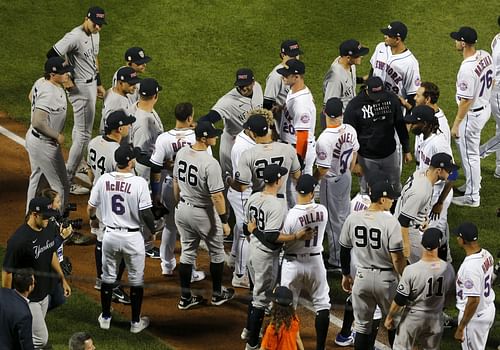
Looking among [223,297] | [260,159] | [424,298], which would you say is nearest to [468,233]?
[424,298]

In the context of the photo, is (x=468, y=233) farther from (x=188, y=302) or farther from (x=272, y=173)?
(x=188, y=302)

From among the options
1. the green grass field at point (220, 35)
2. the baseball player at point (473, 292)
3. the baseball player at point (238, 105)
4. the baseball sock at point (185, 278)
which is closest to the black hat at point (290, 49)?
the baseball player at point (238, 105)

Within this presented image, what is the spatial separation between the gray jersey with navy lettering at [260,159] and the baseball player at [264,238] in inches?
13.8

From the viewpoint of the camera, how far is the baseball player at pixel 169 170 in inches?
420

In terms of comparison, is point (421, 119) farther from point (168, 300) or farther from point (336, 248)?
point (168, 300)

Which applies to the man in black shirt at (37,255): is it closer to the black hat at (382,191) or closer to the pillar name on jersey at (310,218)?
the pillar name on jersey at (310,218)

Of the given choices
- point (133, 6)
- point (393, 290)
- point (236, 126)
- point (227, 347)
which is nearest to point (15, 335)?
point (227, 347)

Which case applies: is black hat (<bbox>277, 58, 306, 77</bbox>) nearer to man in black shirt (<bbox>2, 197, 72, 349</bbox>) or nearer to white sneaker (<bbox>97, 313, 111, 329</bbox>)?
white sneaker (<bbox>97, 313, 111, 329</bbox>)

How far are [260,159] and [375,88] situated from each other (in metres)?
1.67

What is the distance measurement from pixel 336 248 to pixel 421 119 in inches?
68.7

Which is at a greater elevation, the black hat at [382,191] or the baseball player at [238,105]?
the baseball player at [238,105]

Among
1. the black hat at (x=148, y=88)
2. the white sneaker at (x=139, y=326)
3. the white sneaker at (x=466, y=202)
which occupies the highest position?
the black hat at (x=148, y=88)

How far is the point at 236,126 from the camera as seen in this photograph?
11.5m

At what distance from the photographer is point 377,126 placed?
37.2 feet
